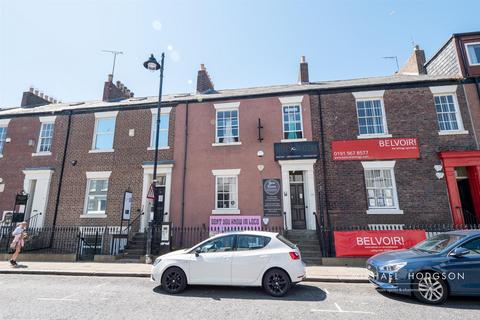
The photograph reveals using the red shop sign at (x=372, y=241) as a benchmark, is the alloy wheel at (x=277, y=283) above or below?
below

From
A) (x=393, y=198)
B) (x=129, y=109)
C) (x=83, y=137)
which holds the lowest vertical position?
(x=393, y=198)

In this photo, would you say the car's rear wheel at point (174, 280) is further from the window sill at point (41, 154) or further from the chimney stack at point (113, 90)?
the chimney stack at point (113, 90)

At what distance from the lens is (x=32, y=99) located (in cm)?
1862

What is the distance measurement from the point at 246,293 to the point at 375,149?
9521mm

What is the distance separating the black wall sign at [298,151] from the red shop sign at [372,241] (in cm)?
416

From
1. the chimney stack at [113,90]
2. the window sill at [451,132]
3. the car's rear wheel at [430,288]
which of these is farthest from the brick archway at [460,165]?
the chimney stack at [113,90]

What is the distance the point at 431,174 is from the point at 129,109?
635 inches

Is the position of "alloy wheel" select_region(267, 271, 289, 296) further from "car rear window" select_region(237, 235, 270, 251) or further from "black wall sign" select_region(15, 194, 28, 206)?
"black wall sign" select_region(15, 194, 28, 206)

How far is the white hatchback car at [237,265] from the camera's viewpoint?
606 cm

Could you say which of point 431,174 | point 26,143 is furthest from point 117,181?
point 431,174

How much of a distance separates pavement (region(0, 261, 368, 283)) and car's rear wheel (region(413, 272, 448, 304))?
190 centimetres

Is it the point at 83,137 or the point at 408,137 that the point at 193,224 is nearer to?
the point at 83,137

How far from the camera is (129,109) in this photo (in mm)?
14805

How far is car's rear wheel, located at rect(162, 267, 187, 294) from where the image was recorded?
6.23 m
